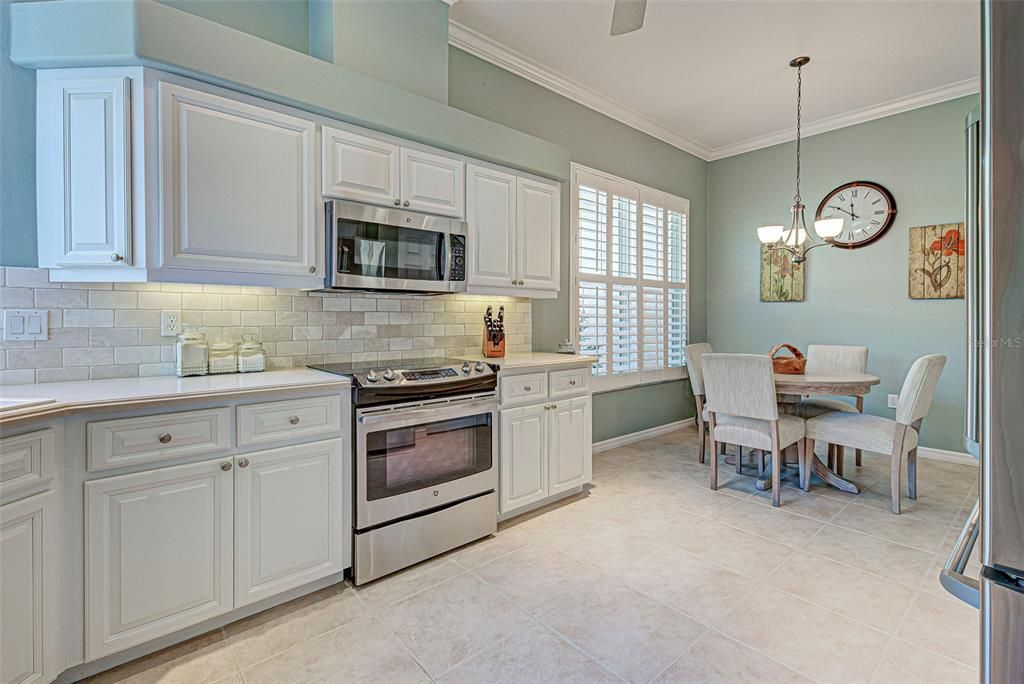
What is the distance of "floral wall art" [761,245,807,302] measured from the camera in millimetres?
4809

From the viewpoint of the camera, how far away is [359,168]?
95.0 inches

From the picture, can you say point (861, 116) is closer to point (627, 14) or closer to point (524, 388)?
point (627, 14)

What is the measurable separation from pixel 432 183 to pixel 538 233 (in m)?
0.88

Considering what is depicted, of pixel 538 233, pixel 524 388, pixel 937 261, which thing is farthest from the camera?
pixel 937 261

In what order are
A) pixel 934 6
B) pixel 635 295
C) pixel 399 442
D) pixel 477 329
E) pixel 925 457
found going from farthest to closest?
pixel 635 295
pixel 925 457
pixel 477 329
pixel 934 6
pixel 399 442

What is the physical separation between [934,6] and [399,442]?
13.0 feet

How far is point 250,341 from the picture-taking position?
2.36 m

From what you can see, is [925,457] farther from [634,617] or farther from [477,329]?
[477,329]

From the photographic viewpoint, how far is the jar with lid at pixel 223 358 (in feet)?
7.32

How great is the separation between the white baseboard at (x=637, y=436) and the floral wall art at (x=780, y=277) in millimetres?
1567

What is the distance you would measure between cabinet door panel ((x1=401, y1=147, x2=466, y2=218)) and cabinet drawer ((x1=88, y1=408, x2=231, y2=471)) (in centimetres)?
141

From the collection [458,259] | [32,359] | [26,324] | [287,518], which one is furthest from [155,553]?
[458,259]

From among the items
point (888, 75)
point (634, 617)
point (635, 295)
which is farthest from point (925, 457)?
point (634, 617)

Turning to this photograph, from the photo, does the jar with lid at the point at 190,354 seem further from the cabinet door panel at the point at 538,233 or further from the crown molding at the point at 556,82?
the crown molding at the point at 556,82
